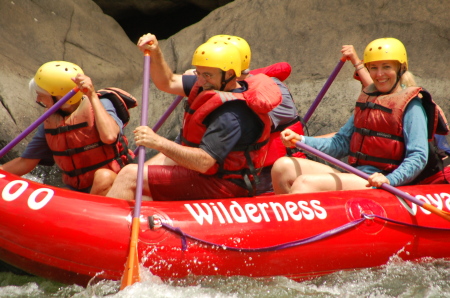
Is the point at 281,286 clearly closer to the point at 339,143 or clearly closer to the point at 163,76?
the point at 339,143

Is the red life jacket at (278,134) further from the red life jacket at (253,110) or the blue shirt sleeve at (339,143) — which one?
the red life jacket at (253,110)

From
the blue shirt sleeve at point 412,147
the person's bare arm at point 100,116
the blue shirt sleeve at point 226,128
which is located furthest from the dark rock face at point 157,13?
the blue shirt sleeve at point 226,128

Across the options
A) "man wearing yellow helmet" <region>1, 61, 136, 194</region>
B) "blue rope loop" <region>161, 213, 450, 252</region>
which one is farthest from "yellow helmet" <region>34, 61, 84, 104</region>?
"blue rope loop" <region>161, 213, 450, 252</region>

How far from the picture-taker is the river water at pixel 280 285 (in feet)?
11.2

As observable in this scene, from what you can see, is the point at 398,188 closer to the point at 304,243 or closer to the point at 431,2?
the point at 304,243

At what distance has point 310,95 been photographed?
649 centimetres

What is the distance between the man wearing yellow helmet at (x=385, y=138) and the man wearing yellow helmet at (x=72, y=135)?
113cm

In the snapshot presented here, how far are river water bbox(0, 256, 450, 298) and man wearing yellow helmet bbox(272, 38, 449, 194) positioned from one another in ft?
1.85

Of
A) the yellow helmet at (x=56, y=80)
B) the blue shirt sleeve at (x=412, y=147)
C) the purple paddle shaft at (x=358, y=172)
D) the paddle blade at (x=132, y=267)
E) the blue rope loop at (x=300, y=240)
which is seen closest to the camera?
the paddle blade at (x=132, y=267)

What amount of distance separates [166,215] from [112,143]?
106cm

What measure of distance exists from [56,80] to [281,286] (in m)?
1.99

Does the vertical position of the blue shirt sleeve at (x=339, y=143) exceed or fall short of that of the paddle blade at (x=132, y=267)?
it exceeds it

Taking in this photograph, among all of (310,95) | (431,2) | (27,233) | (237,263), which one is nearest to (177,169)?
(237,263)

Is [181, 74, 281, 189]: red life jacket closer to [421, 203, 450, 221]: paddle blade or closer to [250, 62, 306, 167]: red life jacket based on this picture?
[250, 62, 306, 167]: red life jacket
